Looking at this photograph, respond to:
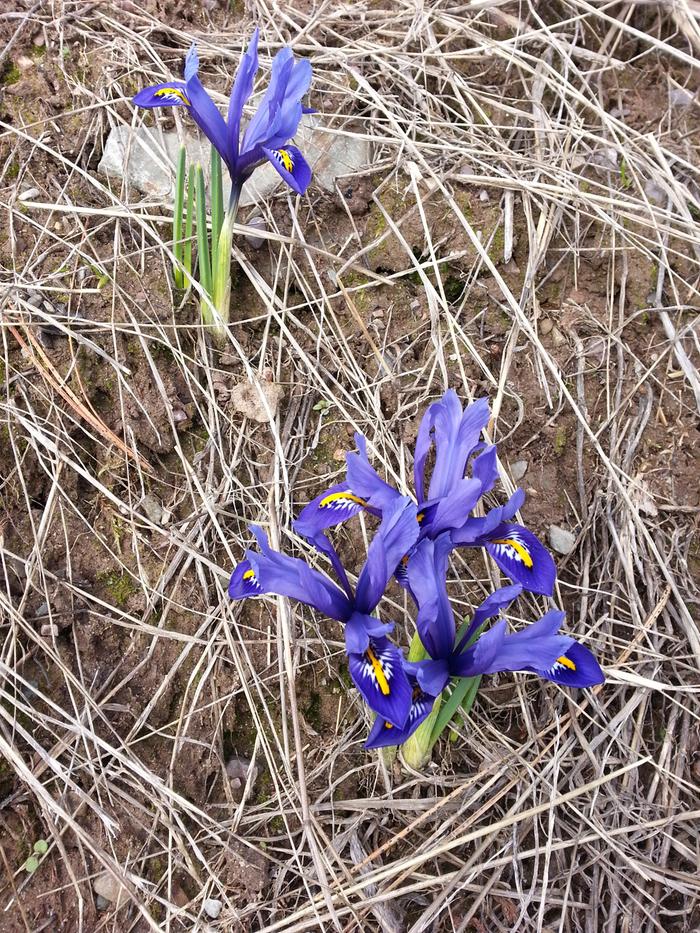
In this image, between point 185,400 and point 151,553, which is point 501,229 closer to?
point 185,400

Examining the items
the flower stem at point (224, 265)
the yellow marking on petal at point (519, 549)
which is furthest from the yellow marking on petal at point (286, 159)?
the yellow marking on petal at point (519, 549)

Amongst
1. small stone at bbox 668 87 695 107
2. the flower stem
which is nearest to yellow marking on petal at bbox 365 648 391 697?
the flower stem

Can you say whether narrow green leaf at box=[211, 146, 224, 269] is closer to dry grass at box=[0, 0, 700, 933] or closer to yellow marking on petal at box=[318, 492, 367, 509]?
dry grass at box=[0, 0, 700, 933]

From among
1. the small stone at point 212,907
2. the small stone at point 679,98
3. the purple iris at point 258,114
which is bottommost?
the small stone at point 212,907

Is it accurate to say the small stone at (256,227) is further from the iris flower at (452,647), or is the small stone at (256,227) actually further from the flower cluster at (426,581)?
the iris flower at (452,647)

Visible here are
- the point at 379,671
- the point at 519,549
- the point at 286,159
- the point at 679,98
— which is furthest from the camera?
the point at 679,98

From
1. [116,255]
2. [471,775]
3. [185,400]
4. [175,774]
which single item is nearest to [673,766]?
[471,775]

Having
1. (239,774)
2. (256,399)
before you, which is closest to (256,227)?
(256,399)

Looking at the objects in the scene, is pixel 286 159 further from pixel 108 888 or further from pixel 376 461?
pixel 108 888
